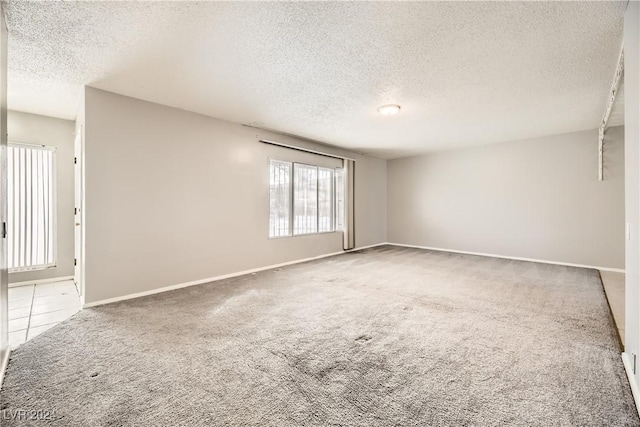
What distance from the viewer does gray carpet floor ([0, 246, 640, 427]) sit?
1.54 metres

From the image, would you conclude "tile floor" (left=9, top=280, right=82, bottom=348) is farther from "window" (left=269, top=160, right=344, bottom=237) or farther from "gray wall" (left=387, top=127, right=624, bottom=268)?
"gray wall" (left=387, top=127, right=624, bottom=268)

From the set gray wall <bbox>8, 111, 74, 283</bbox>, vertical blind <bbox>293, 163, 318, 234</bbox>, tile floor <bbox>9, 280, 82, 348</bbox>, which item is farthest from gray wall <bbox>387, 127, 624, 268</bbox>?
gray wall <bbox>8, 111, 74, 283</bbox>

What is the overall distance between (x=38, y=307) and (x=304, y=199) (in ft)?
13.7

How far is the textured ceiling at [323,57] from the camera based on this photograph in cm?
198

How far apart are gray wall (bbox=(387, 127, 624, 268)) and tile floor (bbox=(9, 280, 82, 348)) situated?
700 cm

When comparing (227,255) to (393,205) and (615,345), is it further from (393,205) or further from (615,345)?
(393,205)

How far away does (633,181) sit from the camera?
1732mm

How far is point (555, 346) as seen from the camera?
2.26m

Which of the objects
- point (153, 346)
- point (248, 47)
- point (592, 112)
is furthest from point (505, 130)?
point (153, 346)

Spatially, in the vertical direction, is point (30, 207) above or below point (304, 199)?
below

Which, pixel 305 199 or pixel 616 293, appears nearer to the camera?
pixel 616 293

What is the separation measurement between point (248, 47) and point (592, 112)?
4.91 meters

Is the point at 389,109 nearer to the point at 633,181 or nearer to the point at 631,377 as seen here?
the point at 633,181

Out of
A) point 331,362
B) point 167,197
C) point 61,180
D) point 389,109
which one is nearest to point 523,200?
point 389,109
